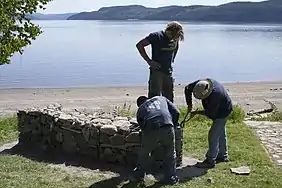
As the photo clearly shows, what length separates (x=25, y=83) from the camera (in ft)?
97.1

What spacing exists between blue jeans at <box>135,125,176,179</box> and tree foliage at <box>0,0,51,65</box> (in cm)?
279

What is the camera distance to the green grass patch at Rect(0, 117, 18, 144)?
9.64 meters

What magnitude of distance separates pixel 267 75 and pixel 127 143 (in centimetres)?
2847

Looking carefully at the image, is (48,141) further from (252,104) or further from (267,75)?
(267,75)

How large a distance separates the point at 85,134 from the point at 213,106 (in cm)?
202

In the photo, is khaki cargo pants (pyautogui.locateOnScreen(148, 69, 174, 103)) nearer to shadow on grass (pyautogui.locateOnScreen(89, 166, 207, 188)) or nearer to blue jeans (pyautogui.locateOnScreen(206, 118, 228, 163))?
blue jeans (pyautogui.locateOnScreen(206, 118, 228, 163))

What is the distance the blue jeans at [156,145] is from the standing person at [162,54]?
1.41 metres

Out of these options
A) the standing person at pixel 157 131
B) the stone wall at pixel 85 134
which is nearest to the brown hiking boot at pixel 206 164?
the stone wall at pixel 85 134

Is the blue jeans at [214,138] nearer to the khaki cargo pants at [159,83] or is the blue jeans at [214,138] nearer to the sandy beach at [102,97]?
the khaki cargo pants at [159,83]

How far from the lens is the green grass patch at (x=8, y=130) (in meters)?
9.64

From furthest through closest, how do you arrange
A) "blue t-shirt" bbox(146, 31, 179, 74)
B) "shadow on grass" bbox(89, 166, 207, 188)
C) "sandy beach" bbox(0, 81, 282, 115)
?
"sandy beach" bbox(0, 81, 282, 115) → "blue t-shirt" bbox(146, 31, 179, 74) → "shadow on grass" bbox(89, 166, 207, 188)

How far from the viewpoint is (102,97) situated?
23.1 m

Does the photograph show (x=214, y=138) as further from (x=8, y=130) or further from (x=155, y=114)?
(x=8, y=130)

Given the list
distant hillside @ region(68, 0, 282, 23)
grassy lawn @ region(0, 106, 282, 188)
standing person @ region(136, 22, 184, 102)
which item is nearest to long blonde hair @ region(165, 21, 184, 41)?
standing person @ region(136, 22, 184, 102)
